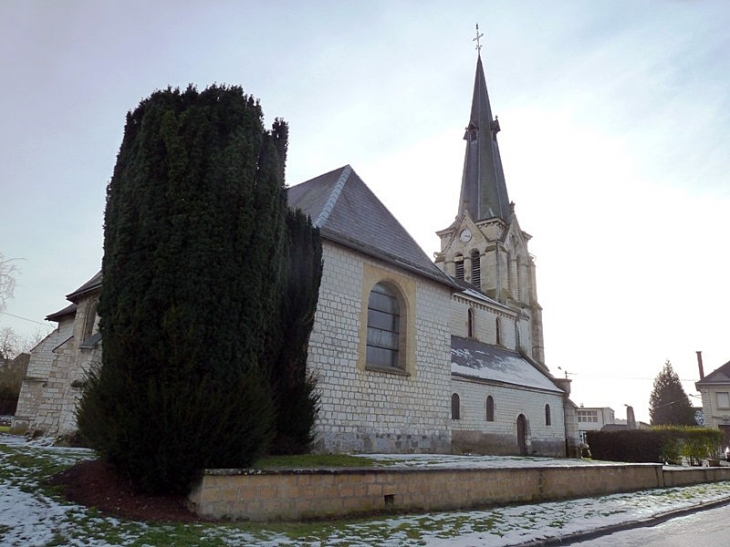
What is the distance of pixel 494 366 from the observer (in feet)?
84.5

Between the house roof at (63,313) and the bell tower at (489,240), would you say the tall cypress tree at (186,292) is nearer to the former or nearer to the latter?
the house roof at (63,313)

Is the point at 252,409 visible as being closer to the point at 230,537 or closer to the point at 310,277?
the point at 230,537

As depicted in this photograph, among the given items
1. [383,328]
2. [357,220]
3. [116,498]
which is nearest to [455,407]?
[383,328]

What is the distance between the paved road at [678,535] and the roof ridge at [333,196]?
9.69m

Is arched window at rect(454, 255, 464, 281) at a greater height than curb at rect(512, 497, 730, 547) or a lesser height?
greater

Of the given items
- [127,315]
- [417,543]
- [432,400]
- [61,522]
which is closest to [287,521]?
[417,543]

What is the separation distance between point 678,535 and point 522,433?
59.5ft

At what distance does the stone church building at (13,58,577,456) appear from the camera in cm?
1338

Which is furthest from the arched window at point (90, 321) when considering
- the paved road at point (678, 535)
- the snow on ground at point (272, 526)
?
the paved road at point (678, 535)

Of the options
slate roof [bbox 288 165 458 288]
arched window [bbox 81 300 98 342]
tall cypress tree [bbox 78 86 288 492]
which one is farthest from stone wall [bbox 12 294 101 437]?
slate roof [bbox 288 165 458 288]

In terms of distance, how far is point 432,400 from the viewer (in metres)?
15.9

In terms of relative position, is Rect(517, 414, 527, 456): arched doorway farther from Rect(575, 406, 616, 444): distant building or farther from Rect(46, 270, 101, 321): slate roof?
Rect(575, 406, 616, 444): distant building

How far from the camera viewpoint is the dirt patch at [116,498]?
5980mm

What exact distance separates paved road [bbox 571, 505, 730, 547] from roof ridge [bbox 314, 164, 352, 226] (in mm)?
9690
